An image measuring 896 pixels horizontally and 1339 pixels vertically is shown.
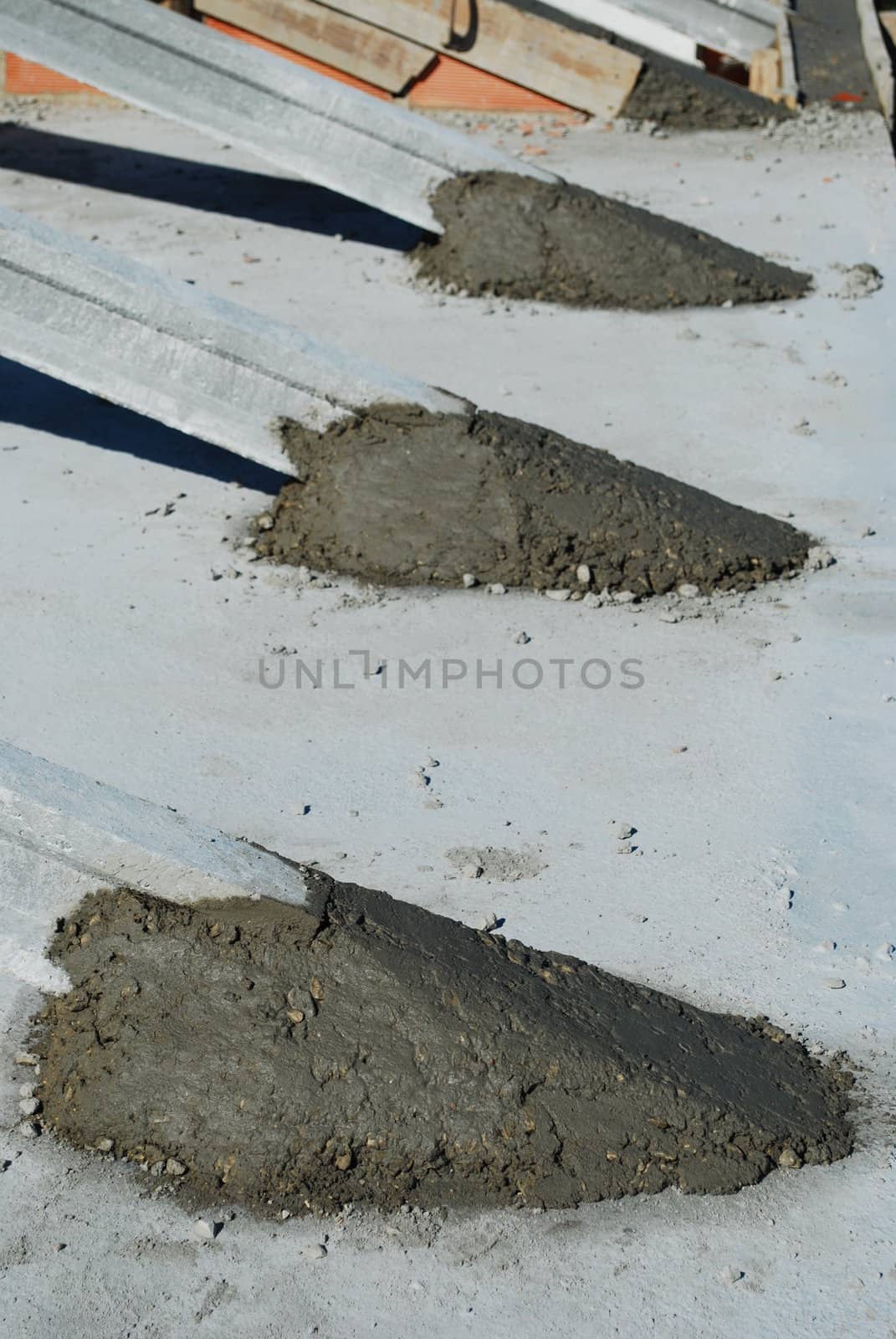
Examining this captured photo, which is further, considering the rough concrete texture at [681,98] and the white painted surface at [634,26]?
the white painted surface at [634,26]

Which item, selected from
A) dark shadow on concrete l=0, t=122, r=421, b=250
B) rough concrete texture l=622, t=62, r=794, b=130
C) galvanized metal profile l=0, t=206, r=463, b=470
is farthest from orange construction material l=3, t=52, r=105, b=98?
galvanized metal profile l=0, t=206, r=463, b=470

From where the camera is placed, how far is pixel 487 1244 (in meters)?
3.03

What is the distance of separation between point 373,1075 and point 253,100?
256 inches

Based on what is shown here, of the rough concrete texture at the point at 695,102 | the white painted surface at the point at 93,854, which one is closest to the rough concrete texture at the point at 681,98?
the rough concrete texture at the point at 695,102

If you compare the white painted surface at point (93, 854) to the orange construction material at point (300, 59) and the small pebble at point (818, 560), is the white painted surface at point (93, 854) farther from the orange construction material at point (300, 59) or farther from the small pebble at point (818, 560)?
the orange construction material at point (300, 59)

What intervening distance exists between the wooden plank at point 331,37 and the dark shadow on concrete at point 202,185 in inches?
58.0

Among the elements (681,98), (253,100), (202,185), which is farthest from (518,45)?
(253,100)

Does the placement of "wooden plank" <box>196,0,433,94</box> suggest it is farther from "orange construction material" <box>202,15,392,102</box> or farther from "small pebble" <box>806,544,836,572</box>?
"small pebble" <box>806,544,836,572</box>

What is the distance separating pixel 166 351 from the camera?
576 centimetres

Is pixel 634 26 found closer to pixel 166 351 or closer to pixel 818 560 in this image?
pixel 166 351

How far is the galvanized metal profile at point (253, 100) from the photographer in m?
8.12

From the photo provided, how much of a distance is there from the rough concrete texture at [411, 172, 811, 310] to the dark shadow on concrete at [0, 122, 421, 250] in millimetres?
916

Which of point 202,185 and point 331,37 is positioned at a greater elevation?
point 331,37

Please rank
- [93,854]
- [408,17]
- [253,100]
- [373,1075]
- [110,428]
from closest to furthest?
[373,1075], [93,854], [110,428], [253,100], [408,17]
